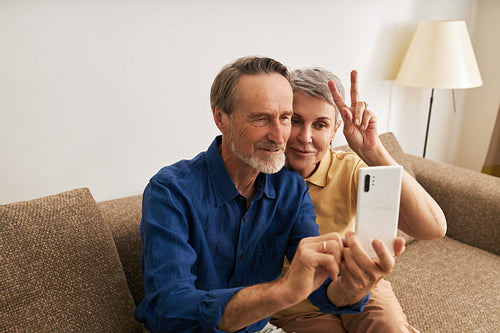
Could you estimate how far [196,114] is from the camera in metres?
1.93

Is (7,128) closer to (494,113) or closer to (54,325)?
(54,325)

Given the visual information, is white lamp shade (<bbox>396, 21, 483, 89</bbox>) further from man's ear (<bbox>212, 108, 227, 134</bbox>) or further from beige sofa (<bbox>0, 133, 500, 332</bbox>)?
man's ear (<bbox>212, 108, 227, 134</bbox>)

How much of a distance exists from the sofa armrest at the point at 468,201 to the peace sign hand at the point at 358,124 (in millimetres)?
998

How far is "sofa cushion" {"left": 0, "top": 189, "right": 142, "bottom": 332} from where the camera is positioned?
1.13 meters

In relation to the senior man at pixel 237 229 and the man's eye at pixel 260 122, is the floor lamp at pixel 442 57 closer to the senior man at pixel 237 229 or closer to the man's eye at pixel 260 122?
the senior man at pixel 237 229

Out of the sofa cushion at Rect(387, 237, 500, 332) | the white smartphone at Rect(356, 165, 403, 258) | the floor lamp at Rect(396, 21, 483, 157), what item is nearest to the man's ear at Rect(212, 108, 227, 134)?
the white smartphone at Rect(356, 165, 403, 258)

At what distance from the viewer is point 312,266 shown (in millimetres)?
889

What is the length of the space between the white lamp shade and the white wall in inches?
17.7

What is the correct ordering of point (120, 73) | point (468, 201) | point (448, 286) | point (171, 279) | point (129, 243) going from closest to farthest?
1. point (171, 279)
2. point (129, 243)
3. point (120, 73)
4. point (448, 286)
5. point (468, 201)

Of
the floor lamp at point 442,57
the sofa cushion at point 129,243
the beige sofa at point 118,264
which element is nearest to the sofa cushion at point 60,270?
the beige sofa at point 118,264

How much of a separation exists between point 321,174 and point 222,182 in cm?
41

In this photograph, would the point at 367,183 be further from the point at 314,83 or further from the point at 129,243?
the point at 129,243

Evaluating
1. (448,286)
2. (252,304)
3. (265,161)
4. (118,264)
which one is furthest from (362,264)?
(448,286)

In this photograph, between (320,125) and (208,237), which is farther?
(320,125)
